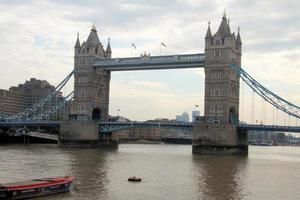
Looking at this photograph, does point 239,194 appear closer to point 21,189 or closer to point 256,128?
point 21,189

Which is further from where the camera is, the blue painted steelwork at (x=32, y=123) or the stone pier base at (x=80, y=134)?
the blue painted steelwork at (x=32, y=123)

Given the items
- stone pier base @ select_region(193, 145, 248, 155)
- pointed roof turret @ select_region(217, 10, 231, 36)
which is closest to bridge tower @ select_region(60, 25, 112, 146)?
stone pier base @ select_region(193, 145, 248, 155)

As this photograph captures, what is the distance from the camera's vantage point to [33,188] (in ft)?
103

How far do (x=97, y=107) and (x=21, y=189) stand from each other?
7097cm

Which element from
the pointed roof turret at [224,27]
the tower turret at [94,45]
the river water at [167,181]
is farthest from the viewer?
the tower turret at [94,45]

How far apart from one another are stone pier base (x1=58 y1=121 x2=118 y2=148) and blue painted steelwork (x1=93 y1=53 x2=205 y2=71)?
38.1 feet

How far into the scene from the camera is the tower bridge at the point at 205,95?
82.2 metres

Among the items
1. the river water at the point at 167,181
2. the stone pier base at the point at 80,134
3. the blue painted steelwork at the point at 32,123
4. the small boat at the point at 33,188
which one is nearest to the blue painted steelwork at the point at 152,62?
the stone pier base at the point at 80,134

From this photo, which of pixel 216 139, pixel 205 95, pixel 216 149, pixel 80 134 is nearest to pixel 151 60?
pixel 205 95

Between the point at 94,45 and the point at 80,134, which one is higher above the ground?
the point at 94,45

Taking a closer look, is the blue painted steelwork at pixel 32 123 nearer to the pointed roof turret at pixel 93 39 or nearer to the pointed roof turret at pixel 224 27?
the pointed roof turret at pixel 93 39

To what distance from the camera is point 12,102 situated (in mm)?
199000

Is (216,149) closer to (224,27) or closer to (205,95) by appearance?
(205,95)

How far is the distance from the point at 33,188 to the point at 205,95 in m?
58.3
